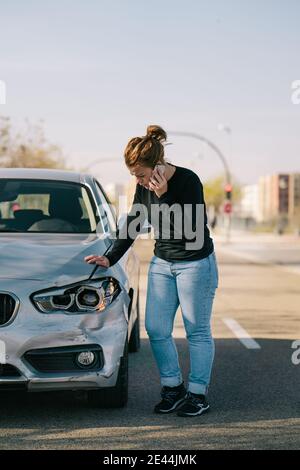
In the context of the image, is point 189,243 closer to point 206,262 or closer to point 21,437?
point 206,262

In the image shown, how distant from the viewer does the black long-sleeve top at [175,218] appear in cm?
547

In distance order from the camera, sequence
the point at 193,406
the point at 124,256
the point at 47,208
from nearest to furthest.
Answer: the point at 193,406, the point at 124,256, the point at 47,208

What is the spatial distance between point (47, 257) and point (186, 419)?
1.29 m

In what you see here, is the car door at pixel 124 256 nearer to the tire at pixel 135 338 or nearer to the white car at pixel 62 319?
the white car at pixel 62 319

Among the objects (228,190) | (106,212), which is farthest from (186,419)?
(228,190)

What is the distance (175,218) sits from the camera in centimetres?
548

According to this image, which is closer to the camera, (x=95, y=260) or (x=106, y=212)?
(x=95, y=260)

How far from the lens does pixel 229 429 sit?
16.8 feet

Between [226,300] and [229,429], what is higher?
[229,429]

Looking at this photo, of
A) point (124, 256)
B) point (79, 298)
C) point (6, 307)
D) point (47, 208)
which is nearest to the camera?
point (6, 307)

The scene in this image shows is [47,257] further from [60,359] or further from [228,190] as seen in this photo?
[228,190]
